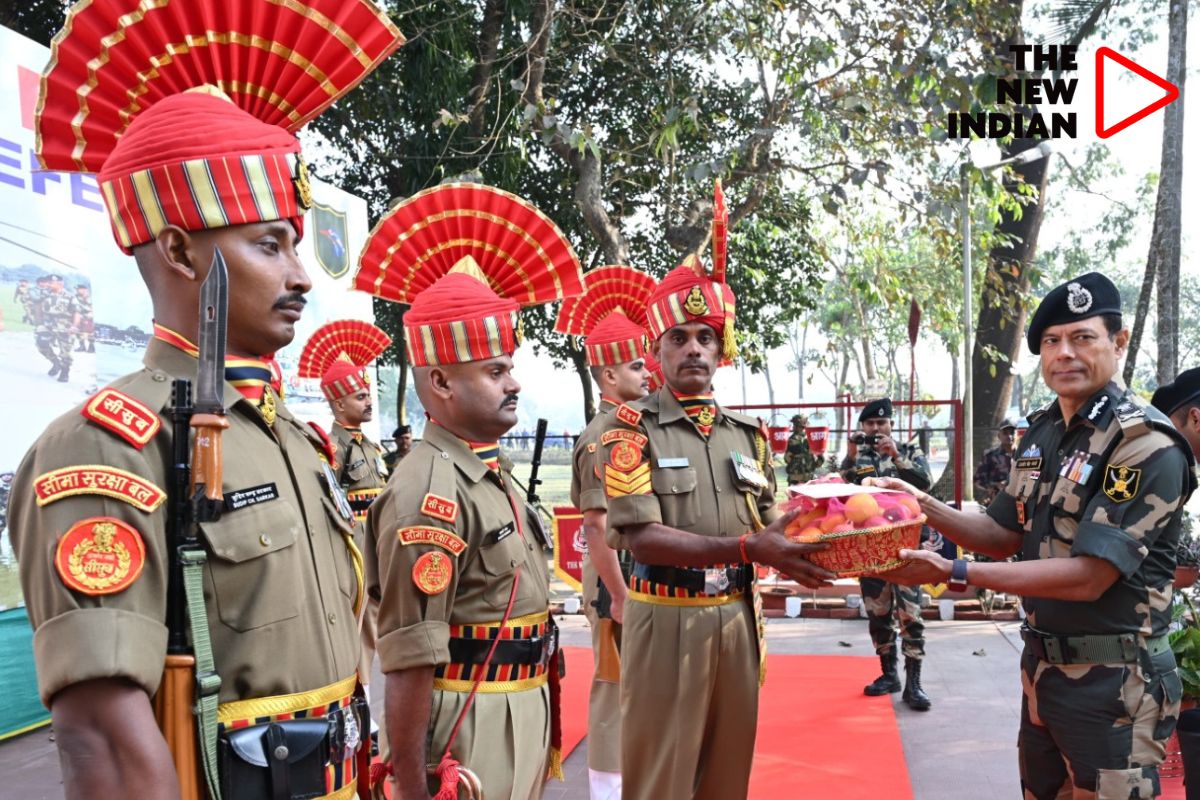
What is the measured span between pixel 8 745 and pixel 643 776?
4340 mm

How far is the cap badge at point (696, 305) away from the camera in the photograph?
354 centimetres

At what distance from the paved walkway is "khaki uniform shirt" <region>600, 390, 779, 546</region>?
1.84 metres

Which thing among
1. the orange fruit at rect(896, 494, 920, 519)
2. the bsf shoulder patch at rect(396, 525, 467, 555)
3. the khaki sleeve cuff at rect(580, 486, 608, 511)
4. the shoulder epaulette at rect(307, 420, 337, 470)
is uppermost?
the shoulder epaulette at rect(307, 420, 337, 470)

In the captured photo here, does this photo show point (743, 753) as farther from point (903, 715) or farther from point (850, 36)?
point (850, 36)

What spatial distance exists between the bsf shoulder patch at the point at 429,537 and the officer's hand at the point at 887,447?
202 inches

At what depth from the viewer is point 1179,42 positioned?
760 cm

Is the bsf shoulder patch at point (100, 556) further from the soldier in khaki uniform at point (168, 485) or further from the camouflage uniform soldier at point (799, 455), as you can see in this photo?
the camouflage uniform soldier at point (799, 455)

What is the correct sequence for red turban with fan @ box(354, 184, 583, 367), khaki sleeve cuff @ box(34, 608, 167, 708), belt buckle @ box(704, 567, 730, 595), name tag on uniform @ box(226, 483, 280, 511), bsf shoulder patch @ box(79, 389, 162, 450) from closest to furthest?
khaki sleeve cuff @ box(34, 608, 167, 708) → bsf shoulder patch @ box(79, 389, 162, 450) → name tag on uniform @ box(226, 483, 280, 511) → red turban with fan @ box(354, 184, 583, 367) → belt buckle @ box(704, 567, 730, 595)

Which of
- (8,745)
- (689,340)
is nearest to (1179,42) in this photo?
(689,340)

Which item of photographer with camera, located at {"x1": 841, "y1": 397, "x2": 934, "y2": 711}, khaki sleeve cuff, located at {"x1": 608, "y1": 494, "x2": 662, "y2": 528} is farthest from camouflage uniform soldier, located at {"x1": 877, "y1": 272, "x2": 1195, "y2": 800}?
photographer with camera, located at {"x1": 841, "y1": 397, "x2": 934, "y2": 711}

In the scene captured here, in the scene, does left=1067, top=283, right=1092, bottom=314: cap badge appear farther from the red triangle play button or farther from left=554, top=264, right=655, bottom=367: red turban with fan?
the red triangle play button

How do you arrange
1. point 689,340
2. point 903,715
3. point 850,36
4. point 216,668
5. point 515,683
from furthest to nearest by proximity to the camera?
point 850,36 < point 903,715 < point 689,340 < point 515,683 < point 216,668

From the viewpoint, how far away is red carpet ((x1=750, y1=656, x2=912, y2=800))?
4.39 m

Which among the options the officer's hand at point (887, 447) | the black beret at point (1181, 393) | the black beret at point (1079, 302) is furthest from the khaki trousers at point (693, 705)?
the officer's hand at point (887, 447)
